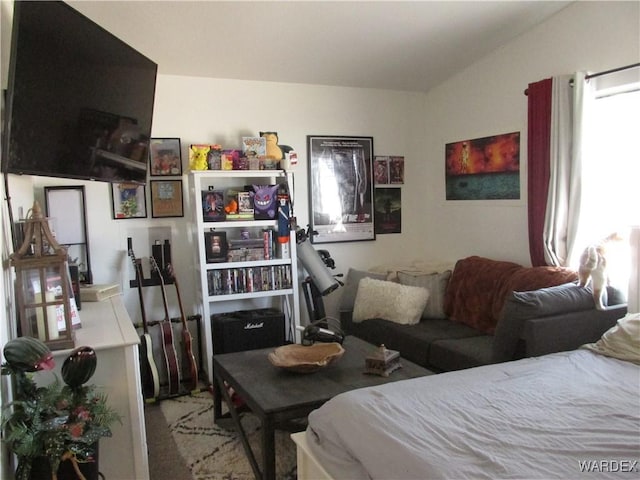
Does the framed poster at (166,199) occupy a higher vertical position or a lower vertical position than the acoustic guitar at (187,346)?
higher

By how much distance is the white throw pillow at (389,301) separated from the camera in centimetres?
365

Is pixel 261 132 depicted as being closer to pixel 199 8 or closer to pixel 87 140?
pixel 199 8

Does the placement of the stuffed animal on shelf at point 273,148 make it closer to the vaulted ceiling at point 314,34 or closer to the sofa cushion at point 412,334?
the vaulted ceiling at point 314,34

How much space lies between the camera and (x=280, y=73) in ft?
12.8

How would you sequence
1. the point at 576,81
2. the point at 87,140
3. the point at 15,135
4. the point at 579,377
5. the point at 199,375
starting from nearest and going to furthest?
1. the point at 15,135
2. the point at 579,377
3. the point at 87,140
4. the point at 576,81
5. the point at 199,375

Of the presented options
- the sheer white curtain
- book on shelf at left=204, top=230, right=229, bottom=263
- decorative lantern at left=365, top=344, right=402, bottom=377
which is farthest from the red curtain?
book on shelf at left=204, top=230, right=229, bottom=263

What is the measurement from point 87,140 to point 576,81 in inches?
108

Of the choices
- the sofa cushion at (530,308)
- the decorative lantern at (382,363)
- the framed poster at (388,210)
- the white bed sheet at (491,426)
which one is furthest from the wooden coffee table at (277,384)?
the framed poster at (388,210)

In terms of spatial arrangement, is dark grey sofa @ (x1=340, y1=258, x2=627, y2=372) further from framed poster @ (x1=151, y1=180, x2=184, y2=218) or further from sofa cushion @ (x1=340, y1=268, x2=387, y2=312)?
framed poster @ (x1=151, y1=180, x2=184, y2=218)

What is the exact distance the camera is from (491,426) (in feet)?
5.16

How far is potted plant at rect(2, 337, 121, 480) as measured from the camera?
1.55 metres

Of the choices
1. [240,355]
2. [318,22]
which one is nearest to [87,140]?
[240,355]

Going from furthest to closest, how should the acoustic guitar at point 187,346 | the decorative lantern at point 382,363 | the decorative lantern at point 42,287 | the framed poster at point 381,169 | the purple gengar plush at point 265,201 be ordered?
the framed poster at point 381,169
the purple gengar plush at point 265,201
the acoustic guitar at point 187,346
the decorative lantern at point 382,363
the decorative lantern at point 42,287

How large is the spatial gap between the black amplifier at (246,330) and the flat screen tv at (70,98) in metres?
1.38
